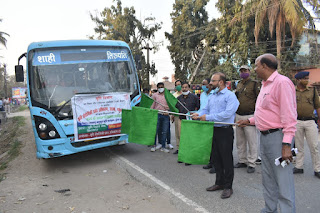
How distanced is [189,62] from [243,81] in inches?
860

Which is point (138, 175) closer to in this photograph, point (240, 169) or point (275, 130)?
point (240, 169)

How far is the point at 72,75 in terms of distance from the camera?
5.98 meters

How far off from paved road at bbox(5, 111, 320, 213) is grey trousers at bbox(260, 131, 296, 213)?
2.12ft

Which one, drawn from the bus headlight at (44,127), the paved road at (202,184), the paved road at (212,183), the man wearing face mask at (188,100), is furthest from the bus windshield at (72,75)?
the paved road at (212,183)

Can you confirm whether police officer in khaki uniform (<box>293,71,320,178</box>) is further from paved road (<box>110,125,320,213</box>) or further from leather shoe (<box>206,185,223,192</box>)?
leather shoe (<box>206,185,223,192</box>)

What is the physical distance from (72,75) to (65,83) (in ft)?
0.80

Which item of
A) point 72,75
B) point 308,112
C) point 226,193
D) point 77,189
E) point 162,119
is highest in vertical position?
point 72,75

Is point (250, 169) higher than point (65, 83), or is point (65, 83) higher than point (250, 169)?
point (65, 83)

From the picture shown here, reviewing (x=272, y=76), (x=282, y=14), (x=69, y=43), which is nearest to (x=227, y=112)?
(x=272, y=76)

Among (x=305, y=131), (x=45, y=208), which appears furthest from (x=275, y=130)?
(x=45, y=208)

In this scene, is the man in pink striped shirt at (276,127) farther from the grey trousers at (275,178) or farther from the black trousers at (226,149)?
the black trousers at (226,149)

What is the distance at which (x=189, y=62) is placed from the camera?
26.6 meters

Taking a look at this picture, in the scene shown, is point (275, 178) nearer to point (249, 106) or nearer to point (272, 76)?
point (272, 76)

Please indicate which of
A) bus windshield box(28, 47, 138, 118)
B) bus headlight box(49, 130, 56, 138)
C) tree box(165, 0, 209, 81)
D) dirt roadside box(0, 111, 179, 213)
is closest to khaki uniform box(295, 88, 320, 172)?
dirt roadside box(0, 111, 179, 213)
